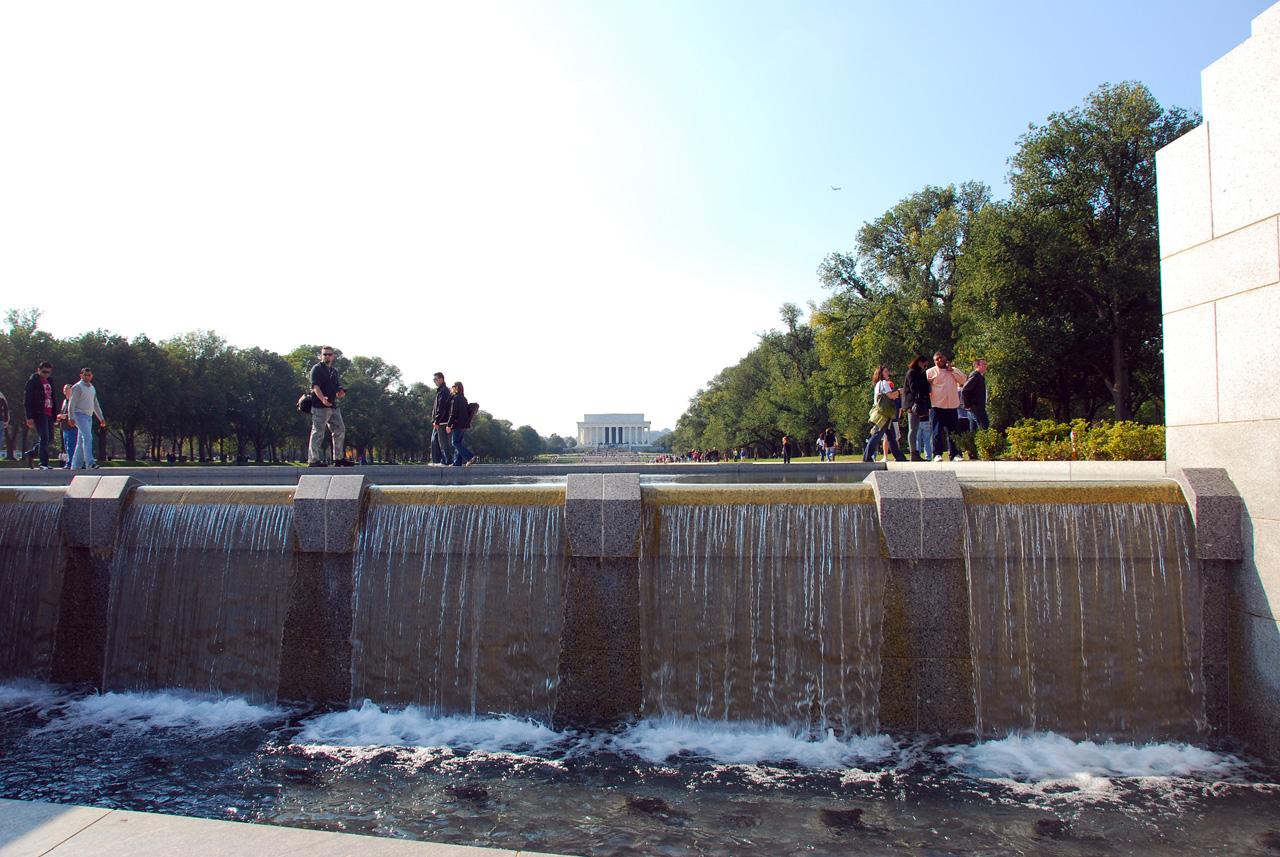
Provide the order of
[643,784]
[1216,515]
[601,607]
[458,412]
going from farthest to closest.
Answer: [458,412], [601,607], [1216,515], [643,784]

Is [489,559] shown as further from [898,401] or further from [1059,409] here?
[1059,409]

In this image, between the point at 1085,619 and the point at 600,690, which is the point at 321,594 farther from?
the point at 1085,619

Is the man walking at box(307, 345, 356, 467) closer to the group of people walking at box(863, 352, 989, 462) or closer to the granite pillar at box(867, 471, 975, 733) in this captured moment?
the group of people walking at box(863, 352, 989, 462)

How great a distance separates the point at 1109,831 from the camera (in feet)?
16.0

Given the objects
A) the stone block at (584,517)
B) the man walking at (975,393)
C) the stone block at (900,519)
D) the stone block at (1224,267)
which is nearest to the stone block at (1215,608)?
the stone block at (1224,267)

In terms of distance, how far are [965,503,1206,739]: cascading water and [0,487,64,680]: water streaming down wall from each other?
8629 mm

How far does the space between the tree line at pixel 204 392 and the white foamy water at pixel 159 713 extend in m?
32.0

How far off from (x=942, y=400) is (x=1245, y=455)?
817 centimetres

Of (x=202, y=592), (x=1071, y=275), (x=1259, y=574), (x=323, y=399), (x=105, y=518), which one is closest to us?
(x=1259, y=574)

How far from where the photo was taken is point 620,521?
21.4 ft

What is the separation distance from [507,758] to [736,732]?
191 centimetres

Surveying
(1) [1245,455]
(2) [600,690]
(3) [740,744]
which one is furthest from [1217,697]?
(2) [600,690]

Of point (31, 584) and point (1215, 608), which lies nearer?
point (1215, 608)

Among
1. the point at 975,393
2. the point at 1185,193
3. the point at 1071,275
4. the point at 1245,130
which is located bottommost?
the point at 975,393
